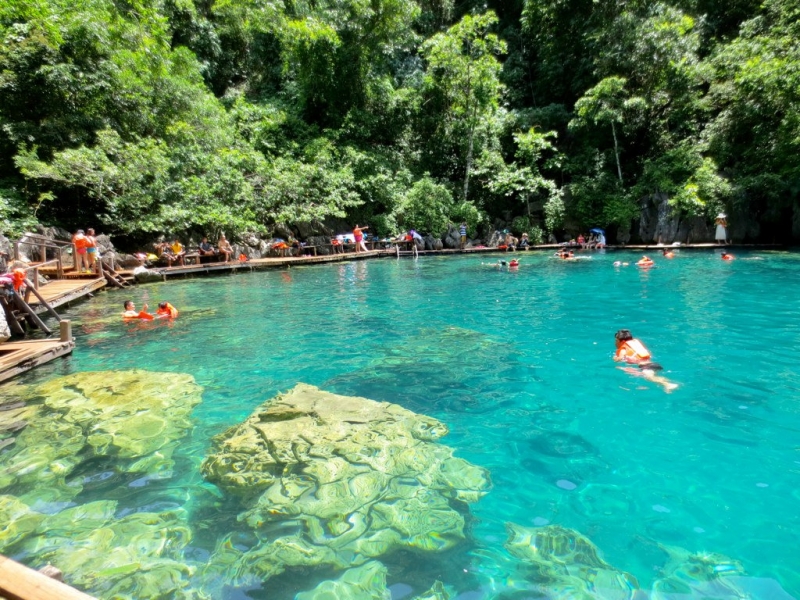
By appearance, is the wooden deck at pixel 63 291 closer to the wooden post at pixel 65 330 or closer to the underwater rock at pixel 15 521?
the wooden post at pixel 65 330

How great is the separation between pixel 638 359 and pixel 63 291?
13.8 metres

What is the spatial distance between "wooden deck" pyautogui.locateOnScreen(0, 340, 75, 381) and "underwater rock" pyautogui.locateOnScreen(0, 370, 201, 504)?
1.78ft

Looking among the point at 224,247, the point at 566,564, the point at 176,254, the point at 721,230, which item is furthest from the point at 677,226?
the point at 566,564

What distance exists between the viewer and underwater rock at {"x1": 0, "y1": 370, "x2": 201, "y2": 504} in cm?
441

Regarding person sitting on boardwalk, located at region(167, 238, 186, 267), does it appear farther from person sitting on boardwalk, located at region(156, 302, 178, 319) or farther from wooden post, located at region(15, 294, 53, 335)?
wooden post, located at region(15, 294, 53, 335)

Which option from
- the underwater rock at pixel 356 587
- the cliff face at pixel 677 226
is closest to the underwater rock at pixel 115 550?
the underwater rock at pixel 356 587

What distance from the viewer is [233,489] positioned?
13.3 ft

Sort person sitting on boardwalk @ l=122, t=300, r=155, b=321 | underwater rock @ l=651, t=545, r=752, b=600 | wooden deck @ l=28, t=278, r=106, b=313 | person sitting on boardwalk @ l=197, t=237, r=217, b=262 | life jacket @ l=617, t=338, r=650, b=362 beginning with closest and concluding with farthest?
underwater rock @ l=651, t=545, r=752, b=600, life jacket @ l=617, t=338, r=650, b=362, person sitting on boardwalk @ l=122, t=300, r=155, b=321, wooden deck @ l=28, t=278, r=106, b=313, person sitting on boardwalk @ l=197, t=237, r=217, b=262

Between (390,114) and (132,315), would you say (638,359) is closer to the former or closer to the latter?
(132,315)

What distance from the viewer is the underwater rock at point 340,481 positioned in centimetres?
334

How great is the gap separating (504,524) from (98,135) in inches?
855

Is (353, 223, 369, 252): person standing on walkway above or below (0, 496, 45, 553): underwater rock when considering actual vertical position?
above

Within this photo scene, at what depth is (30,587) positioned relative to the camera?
1.98 meters

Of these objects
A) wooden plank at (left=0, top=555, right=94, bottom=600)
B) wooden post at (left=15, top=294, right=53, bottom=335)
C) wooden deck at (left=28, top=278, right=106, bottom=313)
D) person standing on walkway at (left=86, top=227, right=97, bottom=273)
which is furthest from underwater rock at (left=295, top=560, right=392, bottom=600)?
person standing on walkway at (left=86, top=227, right=97, bottom=273)
